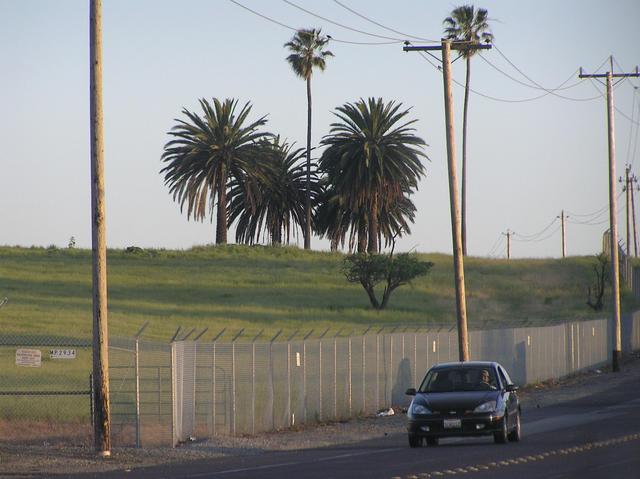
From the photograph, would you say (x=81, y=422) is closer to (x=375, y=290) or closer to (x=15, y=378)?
(x=15, y=378)

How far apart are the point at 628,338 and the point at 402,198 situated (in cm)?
2419

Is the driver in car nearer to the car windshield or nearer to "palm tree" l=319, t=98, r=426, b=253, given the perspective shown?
the car windshield

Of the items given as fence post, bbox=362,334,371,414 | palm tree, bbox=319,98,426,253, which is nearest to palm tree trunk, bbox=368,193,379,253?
palm tree, bbox=319,98,426,253

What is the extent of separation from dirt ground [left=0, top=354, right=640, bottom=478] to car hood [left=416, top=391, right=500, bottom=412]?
3254 millimetres

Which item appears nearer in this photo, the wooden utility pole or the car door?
the wooden utility pole

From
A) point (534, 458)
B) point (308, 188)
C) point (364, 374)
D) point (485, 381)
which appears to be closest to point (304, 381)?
point (364, 374)

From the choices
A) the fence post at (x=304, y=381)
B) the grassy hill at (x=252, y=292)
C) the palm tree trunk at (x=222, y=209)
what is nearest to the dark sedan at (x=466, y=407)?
the fence post at (x=304, y=381)

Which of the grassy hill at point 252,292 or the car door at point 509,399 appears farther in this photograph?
the grassy hill at point 252,292

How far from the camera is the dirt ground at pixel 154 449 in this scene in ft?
66.6

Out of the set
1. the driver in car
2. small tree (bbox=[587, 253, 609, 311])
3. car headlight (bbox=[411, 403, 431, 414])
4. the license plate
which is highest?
small tree (bbox=[587, 253, 609, 311])

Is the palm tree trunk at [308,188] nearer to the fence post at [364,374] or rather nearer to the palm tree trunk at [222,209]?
the palm tree trunk at [222,209]

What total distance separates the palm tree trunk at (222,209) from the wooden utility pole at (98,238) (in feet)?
196

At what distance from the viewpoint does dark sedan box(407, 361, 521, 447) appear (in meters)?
23.0

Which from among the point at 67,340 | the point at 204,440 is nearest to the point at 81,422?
the point at 204,440
